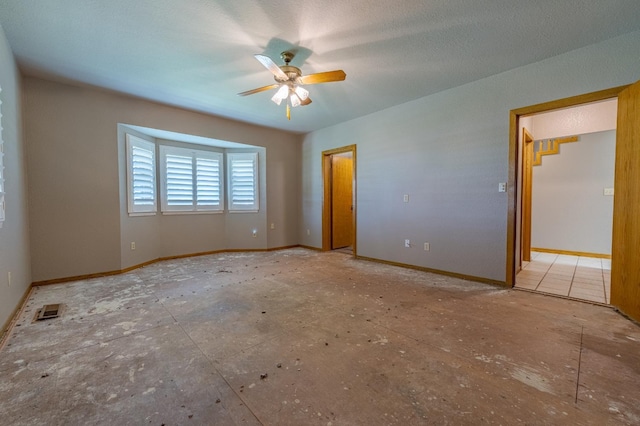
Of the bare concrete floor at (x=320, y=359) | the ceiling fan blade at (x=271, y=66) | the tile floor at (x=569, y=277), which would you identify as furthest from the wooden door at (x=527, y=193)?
the ceiling fan blade at (x=271, y=66)

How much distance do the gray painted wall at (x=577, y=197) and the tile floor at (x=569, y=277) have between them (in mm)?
457

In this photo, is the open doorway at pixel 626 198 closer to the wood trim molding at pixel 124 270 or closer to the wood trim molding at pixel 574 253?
the wood trim molding at pixel 574 253

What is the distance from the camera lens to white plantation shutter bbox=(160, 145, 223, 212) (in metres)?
5.04

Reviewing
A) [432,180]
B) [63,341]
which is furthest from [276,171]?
[63,341]

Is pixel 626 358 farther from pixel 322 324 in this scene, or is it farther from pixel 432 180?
pixel 432 180

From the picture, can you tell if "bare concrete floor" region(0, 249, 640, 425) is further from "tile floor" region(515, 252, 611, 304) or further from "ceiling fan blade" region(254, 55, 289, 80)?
"ceiling fan blade" region(254, 55, 289, 80)

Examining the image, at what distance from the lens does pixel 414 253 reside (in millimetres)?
4305

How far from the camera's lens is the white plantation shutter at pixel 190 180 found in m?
5.04

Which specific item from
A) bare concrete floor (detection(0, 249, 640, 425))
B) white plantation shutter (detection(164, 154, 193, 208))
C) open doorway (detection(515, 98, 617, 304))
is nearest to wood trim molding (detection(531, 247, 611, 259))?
open doorway (detection(515, 98, 617, 304))

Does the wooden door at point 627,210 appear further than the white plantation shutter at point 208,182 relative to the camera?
No

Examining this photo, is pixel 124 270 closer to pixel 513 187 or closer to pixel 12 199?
pixel 12 199

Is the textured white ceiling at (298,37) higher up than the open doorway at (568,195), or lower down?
higher up

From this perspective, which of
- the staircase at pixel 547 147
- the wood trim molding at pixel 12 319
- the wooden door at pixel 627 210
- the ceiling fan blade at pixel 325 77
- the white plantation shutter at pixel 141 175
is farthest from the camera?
the staircase at pixel 547 147

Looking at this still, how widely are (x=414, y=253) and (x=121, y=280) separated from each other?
4361 mm
